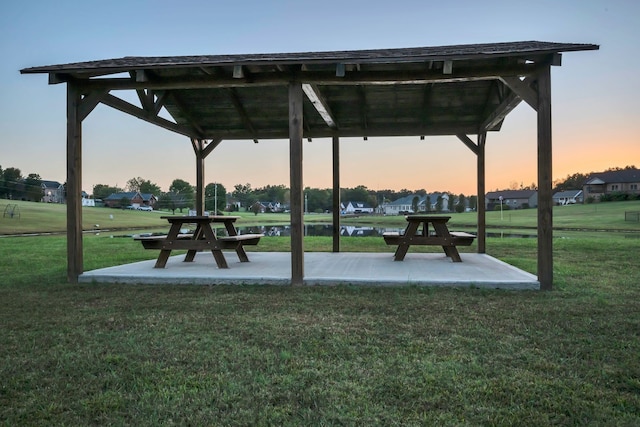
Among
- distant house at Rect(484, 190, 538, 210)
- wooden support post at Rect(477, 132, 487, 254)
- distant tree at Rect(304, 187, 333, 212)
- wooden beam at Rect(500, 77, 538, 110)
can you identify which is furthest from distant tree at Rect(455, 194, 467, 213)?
wooden beam at Rect(500, 77, 538, 110)

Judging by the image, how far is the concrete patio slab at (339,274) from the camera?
5812mm

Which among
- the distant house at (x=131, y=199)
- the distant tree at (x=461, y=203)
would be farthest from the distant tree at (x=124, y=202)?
the distant tree at (x=461, y=203)

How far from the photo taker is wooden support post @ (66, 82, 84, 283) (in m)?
6.28

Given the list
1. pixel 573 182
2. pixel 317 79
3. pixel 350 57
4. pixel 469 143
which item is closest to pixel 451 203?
pixel 573 182

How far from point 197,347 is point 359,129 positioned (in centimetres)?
732

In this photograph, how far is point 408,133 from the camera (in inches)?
383

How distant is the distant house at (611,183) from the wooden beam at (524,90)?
73668 mm

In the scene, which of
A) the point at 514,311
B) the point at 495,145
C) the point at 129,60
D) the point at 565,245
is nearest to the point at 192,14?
the point at 129,60

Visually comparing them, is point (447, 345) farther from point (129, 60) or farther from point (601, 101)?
point (601, 101)

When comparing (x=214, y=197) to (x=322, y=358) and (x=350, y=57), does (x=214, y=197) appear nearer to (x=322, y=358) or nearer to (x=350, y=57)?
(x=350, y=57)

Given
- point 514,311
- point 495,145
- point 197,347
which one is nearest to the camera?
point 197,347

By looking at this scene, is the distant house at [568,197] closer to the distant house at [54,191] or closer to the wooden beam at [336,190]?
the wooden beam at [336,190]

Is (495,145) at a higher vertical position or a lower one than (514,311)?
higher

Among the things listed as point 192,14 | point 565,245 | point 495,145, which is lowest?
point 565,245
